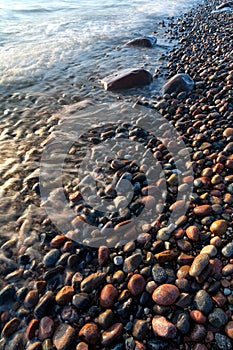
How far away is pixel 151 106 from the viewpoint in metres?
5.27

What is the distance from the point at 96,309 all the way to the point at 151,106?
395 cm

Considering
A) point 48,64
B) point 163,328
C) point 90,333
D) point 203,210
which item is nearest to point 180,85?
point 203,210

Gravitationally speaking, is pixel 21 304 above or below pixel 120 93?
below

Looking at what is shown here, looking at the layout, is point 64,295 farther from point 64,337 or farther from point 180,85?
point 180,85

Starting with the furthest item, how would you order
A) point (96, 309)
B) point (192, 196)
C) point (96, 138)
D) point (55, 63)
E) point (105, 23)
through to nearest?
point (105, 23)
point (55, 63)
point (96, 138)
point (192, 196)
point (96, 309)

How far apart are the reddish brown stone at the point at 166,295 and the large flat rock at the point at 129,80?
4860 mm

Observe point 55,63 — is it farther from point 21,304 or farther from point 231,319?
point 231,319

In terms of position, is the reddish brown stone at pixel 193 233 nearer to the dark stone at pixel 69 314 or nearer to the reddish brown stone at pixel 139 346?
the reddish brown stone at pixel 139 346

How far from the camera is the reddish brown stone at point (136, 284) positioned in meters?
A: 2.25

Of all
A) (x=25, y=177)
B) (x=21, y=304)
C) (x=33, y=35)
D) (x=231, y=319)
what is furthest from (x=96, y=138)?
(x=33, y=35)

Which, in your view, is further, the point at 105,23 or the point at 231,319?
the point at 105,23

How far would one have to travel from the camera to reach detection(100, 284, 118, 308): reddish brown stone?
7.28ft

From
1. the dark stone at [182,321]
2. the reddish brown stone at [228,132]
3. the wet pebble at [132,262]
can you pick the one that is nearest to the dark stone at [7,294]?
the wet pebble at [132,262]

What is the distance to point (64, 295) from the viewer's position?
2316mm
